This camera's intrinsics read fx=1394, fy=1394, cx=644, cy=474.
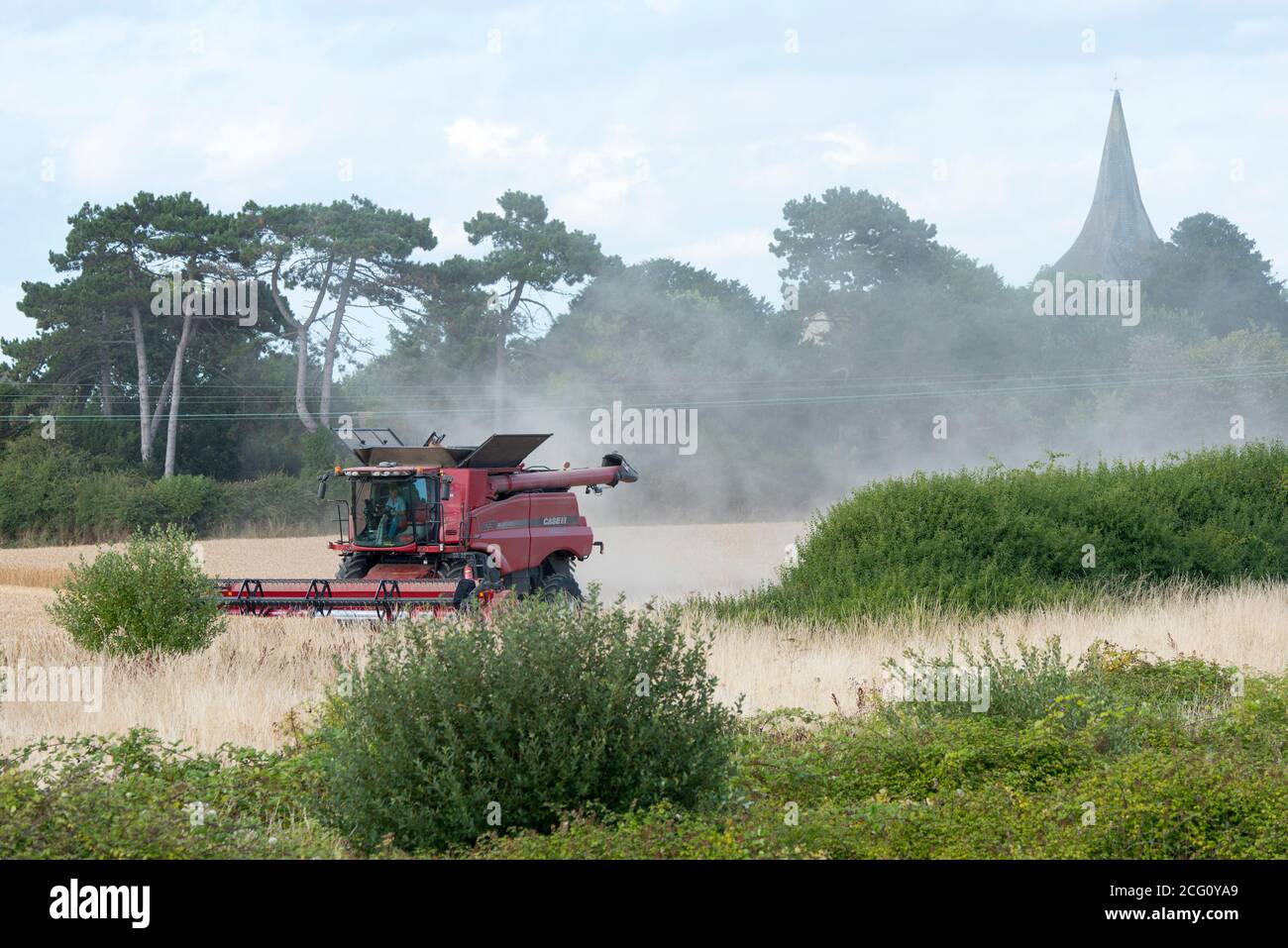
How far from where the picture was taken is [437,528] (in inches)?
789

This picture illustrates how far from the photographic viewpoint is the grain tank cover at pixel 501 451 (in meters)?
20.5

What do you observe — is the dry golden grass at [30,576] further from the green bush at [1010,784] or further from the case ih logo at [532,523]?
the green bush at [1010,784]

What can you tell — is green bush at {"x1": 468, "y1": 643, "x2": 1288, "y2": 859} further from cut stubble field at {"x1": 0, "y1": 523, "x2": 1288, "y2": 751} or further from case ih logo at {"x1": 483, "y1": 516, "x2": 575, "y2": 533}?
case ih logo at {"x1": 483, "y1": 516, "x2": 575, "y2": 533}

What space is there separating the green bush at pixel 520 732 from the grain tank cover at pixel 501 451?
12.5 m

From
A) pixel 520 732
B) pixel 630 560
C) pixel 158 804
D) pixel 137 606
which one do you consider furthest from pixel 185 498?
pixel 520 732

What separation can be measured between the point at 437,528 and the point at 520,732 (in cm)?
1300

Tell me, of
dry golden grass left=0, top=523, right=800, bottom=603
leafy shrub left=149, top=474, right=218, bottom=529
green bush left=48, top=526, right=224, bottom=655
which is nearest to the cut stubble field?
green bush left=48, top=526, right=224, bottom=655

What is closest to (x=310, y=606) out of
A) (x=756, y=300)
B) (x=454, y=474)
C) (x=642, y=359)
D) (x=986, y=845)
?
(x=454, y=474)

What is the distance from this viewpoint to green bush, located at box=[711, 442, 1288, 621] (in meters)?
21.5

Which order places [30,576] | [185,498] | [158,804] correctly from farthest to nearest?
[185,498], [30,576], [158,804]

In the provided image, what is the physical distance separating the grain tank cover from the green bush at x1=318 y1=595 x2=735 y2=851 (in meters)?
12.5

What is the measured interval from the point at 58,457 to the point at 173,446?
422 centimetres

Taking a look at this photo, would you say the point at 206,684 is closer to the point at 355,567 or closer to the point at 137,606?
the point at 137,606
